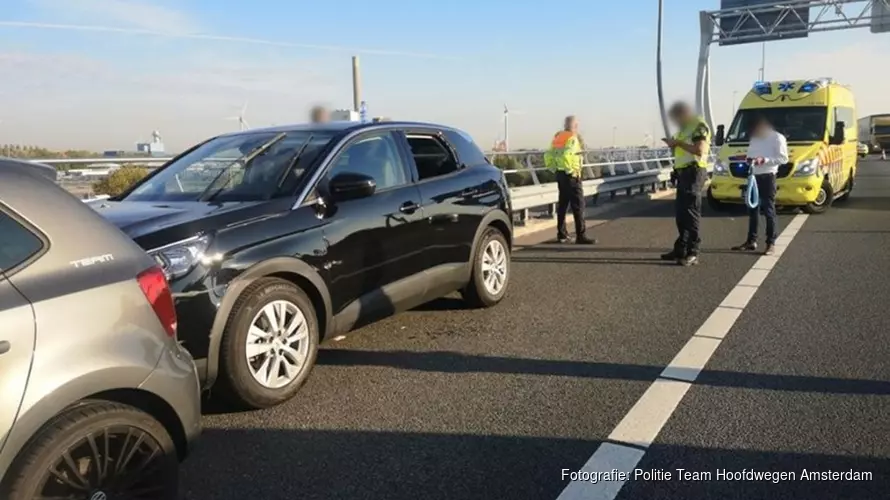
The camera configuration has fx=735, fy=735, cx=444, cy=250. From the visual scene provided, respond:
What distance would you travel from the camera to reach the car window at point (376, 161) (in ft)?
16.6

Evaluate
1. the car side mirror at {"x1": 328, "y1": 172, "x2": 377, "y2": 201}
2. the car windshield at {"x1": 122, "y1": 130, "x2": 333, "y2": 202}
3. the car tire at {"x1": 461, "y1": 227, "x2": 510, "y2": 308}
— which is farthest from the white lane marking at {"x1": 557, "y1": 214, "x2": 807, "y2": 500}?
the car windshield at {"x1": 122, "y1": 130, "x2": 333, "y2": 202}

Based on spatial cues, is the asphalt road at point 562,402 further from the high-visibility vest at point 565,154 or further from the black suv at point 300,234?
the high-visibility vest at point 565,154

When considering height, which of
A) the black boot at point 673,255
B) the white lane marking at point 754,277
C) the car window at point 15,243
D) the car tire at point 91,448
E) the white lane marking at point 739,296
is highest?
the car window at point 15,243

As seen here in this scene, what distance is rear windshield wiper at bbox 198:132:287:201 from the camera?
472 cm

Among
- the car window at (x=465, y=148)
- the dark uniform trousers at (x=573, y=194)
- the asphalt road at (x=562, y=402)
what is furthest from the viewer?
the dark uniform trousers at (x=573, y=194)

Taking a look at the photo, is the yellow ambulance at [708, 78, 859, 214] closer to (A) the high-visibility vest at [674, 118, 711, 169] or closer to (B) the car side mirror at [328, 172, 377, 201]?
(A) the high-visibility vest at [674, 118, 711, 169]

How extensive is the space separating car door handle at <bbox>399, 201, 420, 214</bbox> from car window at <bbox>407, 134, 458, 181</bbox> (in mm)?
354

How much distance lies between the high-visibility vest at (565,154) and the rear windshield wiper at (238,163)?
18.4 ft

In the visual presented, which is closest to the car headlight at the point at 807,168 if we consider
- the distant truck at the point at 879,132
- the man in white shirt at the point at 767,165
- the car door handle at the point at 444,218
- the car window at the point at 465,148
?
the man in white shirt at the point at 767,165

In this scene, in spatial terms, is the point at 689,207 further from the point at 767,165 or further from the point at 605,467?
the point at 605,467

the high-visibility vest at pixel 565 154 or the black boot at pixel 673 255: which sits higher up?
the high-visibility vest at pixel 565 154

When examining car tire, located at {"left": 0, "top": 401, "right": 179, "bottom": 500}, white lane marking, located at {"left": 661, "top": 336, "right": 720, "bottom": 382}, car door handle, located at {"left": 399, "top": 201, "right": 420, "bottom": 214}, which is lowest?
white lane marking, located at {"left": 661, "top": 336, "right": 720, "bottom": 382}

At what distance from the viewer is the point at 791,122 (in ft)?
45.3

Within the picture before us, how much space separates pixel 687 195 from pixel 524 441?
5.61m
